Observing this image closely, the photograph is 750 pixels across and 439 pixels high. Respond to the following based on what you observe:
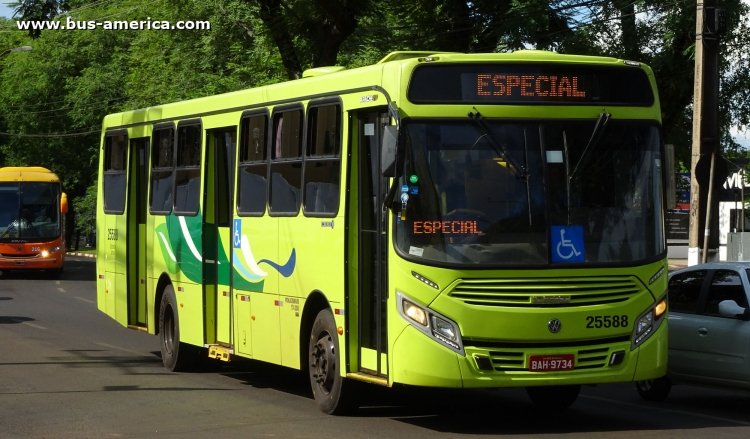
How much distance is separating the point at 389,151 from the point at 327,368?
7.84ft

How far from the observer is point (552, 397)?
13.5m

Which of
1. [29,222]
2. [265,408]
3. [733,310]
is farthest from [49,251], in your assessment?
[733,310]

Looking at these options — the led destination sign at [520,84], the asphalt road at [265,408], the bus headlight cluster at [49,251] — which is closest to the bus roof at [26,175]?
the bus headlight cluster at [49,251]

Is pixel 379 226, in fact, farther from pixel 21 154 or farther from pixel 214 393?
pixel 21 154

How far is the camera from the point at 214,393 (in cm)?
1480

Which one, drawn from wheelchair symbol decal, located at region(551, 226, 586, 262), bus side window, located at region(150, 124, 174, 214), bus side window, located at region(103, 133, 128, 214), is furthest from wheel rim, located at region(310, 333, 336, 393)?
bus side window, located at region(103, 133, 128, 214)

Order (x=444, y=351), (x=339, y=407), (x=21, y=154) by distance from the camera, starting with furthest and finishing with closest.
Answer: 1. (x=21, y=154)
2. (x=339, y=407)
3. (x=444, y=351)

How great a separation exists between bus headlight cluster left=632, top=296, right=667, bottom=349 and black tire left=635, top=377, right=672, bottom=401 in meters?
2.62

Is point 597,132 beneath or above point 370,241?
above

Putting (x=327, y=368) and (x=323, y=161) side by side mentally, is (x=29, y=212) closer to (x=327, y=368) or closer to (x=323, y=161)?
(x=323, y=161)

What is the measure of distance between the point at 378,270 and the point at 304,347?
1723mm

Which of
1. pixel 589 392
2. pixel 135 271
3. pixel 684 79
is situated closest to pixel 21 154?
pixel 684 79

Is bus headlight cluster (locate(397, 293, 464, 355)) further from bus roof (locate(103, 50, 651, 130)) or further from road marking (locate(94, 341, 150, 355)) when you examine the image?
road marking (locate(94, 341, 150, 355))

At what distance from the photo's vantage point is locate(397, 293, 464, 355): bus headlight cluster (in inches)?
447
